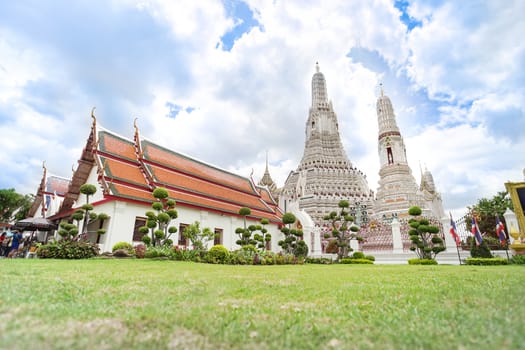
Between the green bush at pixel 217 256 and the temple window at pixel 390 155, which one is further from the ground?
the temple window at pixel 390 155

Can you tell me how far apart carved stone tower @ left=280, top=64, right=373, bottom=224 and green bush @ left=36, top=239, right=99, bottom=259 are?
25.2 metres

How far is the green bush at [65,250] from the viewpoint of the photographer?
33.8ft

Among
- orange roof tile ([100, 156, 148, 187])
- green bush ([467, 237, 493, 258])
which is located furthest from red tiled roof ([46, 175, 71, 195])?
green bush ([467, 237, 493, 258])

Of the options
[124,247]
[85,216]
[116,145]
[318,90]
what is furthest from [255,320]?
[318,90]

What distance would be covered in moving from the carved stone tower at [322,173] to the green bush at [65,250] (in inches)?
993

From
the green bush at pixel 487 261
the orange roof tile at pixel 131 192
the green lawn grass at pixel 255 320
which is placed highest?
the orange roof tile at pixel 131 192

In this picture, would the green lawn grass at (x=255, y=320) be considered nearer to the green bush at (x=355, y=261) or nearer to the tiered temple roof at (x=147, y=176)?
the tiered temple roof at (x=147, y=176)

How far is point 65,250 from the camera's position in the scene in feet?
33.9

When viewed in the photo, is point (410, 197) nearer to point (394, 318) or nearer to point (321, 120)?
point (321, 120)

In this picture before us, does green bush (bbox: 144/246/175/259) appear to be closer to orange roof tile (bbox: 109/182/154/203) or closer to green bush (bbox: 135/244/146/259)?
green bush (bbox: 135/244/146/259)

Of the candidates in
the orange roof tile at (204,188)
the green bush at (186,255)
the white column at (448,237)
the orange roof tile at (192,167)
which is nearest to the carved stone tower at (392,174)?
the white column at (448,237)

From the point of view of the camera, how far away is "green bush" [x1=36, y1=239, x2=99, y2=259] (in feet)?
33.8

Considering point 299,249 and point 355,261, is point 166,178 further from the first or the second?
point 355,261

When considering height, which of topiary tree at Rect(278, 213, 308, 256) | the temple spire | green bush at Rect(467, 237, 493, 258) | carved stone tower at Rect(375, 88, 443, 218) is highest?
the temple spire
